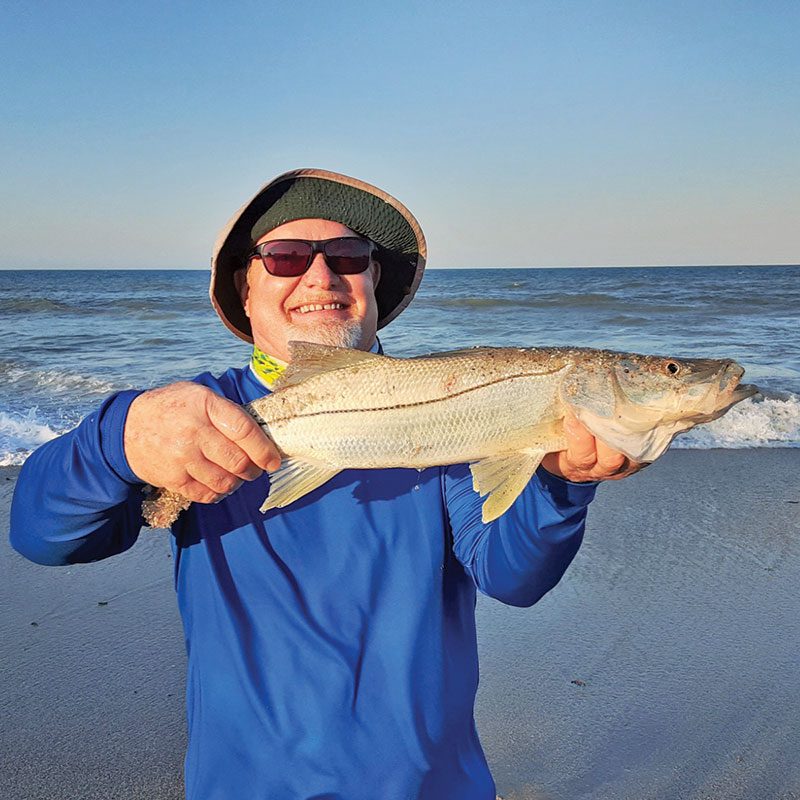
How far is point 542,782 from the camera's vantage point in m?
3.85

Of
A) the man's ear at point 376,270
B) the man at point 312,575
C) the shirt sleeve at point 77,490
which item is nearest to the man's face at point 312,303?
the man's ear at point 376,270

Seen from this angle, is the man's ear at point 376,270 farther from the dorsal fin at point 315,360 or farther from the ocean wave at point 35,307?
the ocean wave at point 35,307

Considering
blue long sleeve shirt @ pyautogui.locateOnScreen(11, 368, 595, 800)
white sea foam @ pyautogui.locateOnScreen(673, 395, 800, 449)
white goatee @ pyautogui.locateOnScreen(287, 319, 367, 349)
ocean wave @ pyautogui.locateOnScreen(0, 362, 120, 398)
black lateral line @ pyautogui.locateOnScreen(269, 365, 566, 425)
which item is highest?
white goatee @ pyautogui.locateOnScreen(287, 319, 367, 349)

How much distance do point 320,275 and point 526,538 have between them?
1333 mm

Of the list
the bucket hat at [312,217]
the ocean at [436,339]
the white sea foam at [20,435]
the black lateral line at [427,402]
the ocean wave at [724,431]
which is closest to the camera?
the black lateral line at [427,402]

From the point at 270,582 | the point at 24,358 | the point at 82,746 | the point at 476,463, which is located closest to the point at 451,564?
the point at 476,463

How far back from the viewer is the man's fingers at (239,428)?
7.22 feet

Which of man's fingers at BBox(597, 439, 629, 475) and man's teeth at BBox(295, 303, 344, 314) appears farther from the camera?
man's teeth at BBox(295, 303, 344, 314)

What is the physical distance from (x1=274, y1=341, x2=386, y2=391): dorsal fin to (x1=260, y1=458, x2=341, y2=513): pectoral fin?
0.30 meters

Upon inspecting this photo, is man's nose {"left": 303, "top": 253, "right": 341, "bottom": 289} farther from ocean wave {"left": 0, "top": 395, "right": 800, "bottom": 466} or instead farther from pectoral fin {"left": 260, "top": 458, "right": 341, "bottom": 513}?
ocean wave {"left": 0, "top": 395, "right": 800, "bottom": 466}

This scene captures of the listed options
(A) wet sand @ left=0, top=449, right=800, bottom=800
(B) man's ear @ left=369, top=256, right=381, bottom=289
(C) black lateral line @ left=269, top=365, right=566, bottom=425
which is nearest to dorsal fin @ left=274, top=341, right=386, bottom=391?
(C) black lateral line @ left=269, top=365, right=566, bottom=425

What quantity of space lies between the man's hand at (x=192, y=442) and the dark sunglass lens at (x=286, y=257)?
0.95 meters

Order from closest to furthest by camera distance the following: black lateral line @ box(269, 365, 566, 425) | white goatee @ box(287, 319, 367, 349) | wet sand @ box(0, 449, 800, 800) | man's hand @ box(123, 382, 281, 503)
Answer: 1. man's hand @ box(123, 382, 281, 503)
2. black lateral line @ box(269, 365, 566, 425)
3. white goatee @ box(287, 319, 367, 349)
4. wet sand @ box(0, 449, 800, 800)

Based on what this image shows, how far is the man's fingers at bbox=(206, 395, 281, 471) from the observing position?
7.22 ft
